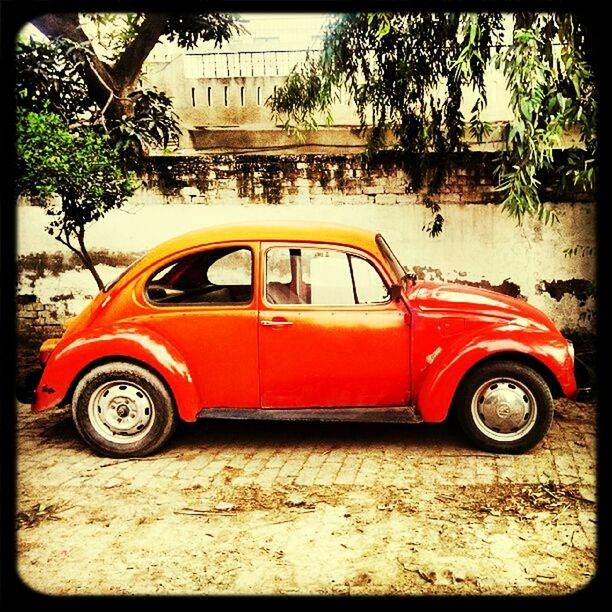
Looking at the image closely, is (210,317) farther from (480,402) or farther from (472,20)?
(472,20)

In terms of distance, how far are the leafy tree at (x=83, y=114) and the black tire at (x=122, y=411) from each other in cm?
263

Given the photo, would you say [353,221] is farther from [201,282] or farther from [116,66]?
[116,66]

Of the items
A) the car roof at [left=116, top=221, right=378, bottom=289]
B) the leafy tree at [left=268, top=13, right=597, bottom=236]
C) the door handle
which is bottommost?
the door handle

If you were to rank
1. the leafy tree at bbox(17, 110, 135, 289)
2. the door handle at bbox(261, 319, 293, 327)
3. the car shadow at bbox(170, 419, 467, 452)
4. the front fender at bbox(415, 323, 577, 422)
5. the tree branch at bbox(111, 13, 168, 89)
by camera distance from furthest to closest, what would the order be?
the tree branch at bbox(111, 13, 168, 89)
the leafy tree at bbox(17, 110, 135, 289)
the car shadow at bbox(170, 419, 467, 452)
the door handle at bbox(261, 319, 293, 327)
the front fender at bbox(415, 323, 577, 422)

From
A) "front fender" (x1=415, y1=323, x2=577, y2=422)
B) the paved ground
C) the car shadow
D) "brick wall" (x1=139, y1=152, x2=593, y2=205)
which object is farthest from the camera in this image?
"brick wall" (x1=139, y1=152, x2=593, y2=205)

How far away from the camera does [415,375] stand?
15.3ft

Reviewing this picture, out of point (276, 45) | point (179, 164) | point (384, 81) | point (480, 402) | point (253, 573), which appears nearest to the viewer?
point (253, 573)

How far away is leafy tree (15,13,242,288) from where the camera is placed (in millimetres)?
6395

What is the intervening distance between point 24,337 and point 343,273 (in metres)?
5.17

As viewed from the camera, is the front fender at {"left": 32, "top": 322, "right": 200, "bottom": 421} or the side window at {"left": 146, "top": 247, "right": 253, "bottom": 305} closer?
the front fender at {"left": 32, "top": 322, "right": 200, "bottom": 421}

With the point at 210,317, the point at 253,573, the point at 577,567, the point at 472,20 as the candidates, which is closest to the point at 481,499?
the point at 577,567

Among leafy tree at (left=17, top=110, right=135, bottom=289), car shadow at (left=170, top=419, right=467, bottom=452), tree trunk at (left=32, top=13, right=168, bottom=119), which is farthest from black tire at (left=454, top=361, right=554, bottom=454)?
tree trunk at (left=32, top=13, right=168, bottom=119)

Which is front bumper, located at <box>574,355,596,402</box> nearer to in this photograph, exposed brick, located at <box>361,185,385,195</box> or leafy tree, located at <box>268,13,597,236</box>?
leafy tree, located at <box>268,13,597,236</box>

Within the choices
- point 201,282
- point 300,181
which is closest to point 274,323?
point 201,282
